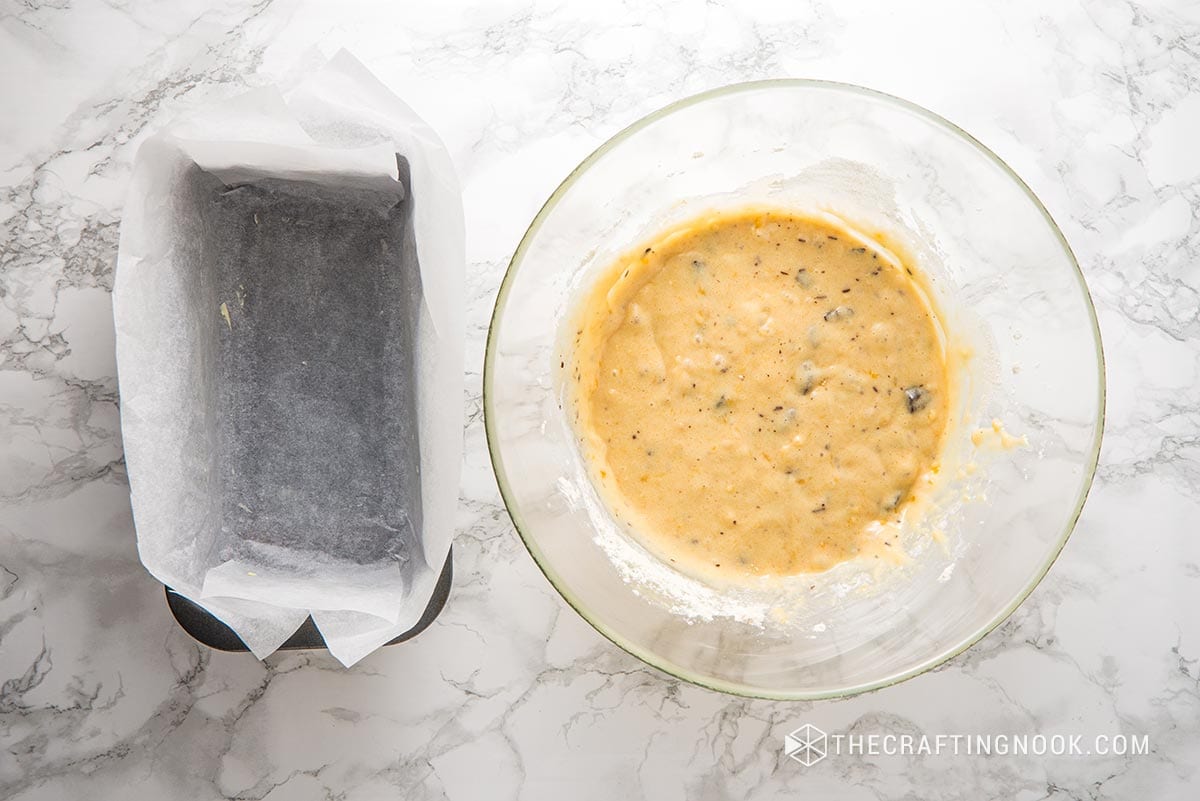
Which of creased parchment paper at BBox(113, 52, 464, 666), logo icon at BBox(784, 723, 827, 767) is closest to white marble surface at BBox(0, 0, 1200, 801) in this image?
logo icon at BBox(784, 723, 827, 767)

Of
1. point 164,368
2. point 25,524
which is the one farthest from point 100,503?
point 164,368

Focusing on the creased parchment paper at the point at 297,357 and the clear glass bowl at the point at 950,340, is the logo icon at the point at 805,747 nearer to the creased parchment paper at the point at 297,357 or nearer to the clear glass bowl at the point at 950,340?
the clear glass bowl at the point at 950,340

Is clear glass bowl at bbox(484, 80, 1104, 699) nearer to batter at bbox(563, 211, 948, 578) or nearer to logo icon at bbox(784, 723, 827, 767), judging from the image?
batter at bbox(563, 211, 948, 578)

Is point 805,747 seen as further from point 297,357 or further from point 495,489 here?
point 297,357

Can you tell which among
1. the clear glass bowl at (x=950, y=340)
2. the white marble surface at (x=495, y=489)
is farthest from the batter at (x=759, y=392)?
the white marble surface at (x=495, y=489)

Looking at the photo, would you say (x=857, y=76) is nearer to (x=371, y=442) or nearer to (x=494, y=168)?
(x=494, y=168)

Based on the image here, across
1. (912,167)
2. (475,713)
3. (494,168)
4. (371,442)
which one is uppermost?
(912,167)

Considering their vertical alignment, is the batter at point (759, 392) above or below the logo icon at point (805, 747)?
above
